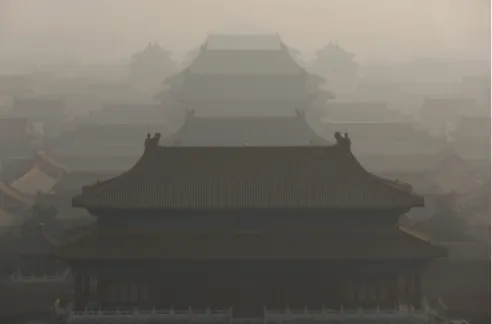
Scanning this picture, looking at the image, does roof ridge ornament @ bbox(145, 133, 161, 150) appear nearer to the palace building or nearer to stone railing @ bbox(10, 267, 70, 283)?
the palace building

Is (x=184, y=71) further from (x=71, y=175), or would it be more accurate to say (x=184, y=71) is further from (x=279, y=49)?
(x=71, y=175)

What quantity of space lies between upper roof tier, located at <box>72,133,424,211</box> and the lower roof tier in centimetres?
13

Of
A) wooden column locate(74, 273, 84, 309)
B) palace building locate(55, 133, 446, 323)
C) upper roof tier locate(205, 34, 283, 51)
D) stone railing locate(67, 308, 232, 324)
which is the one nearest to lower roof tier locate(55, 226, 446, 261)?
palace building locate(55, 133, 446, 323)

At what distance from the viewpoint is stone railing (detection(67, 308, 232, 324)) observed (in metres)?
3.14

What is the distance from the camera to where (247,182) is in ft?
10.6

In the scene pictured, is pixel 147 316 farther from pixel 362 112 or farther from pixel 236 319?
pixel 362 112

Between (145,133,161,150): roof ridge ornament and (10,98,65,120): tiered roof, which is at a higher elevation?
(10,98,65,120): tiered roof

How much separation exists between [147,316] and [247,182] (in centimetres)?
78

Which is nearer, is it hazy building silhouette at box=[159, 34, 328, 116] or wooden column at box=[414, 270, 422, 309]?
wooden column at box=[414, 270, 422, 309]

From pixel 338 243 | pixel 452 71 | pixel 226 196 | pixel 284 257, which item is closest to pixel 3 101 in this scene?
pixel 226 196

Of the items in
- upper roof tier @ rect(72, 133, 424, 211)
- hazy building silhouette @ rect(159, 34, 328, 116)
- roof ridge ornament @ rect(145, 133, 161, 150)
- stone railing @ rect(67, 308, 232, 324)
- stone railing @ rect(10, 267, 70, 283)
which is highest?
hazy building silhouette @ rect(159, 34, 328, 116)

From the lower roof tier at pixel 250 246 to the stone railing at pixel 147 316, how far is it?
254 millimetres

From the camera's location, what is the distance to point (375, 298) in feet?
10.5

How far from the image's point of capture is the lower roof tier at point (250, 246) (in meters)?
3.15
